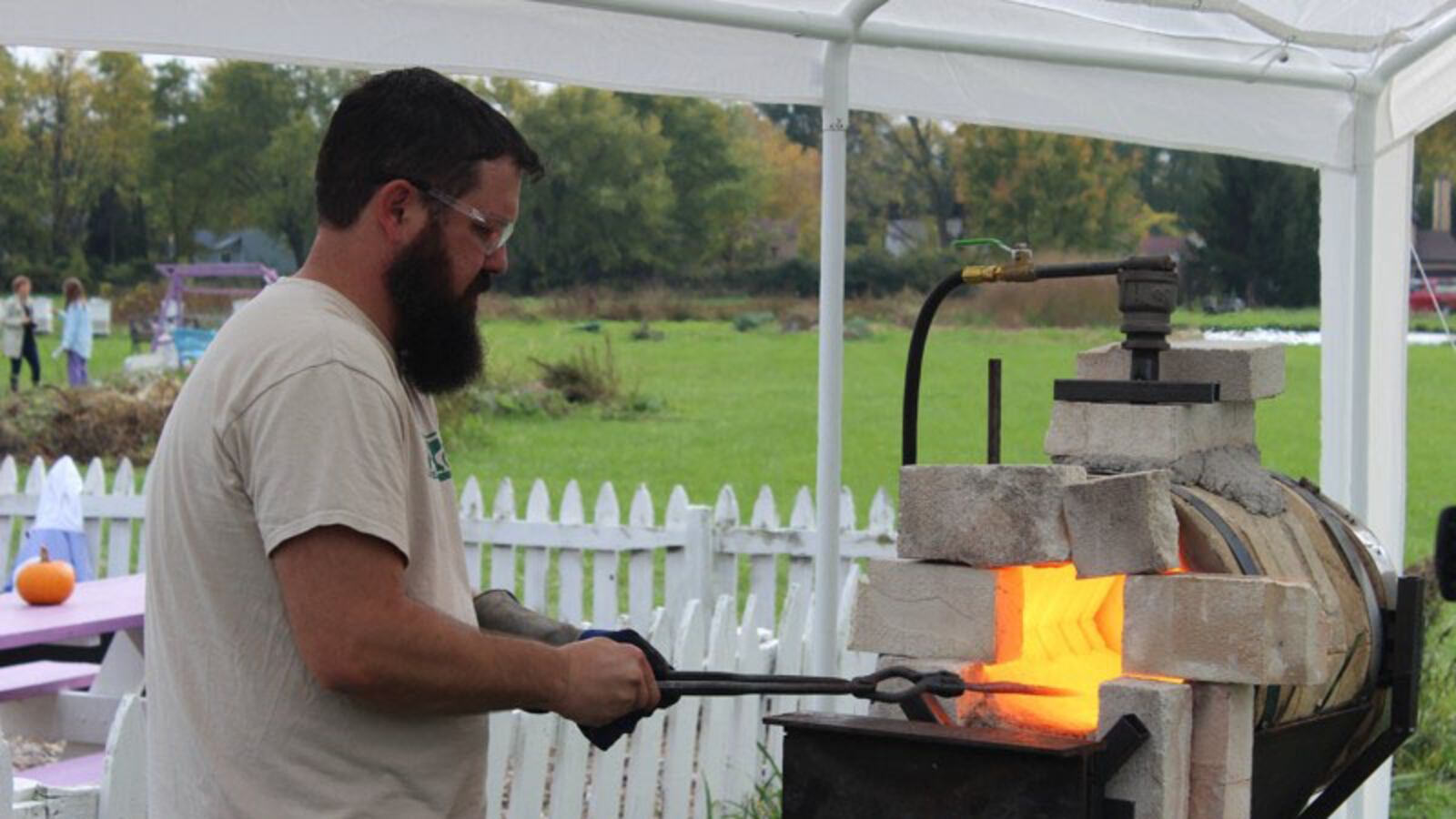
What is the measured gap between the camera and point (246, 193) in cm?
2522

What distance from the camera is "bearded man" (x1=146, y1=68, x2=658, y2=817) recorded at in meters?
2.22

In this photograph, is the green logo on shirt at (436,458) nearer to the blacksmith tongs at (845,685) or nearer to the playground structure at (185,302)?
the blacksmith tongs at (845,685)

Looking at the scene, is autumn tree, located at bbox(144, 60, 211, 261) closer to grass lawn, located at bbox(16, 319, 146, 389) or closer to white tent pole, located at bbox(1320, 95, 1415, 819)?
grass lawn, located at bbox(16, 319, 146, 389)

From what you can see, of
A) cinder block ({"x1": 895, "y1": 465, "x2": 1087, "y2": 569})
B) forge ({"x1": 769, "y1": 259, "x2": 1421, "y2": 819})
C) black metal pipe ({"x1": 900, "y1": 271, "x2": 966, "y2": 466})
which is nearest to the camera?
forge ({"x1": 769, "y1": 259, "x2": 1421, "y2": 819})

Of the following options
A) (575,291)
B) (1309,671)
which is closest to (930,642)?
(1309,671)

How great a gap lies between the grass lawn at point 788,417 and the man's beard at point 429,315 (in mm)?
14615

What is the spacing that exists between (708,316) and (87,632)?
1992cm

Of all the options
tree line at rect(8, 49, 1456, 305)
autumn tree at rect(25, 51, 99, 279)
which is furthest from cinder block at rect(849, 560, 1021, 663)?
autumn tree at rect(25, 51, 99, 279)

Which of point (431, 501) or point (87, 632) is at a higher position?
point (431, 501)

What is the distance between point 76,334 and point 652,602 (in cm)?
1423

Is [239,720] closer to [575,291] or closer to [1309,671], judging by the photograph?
[1309,671]

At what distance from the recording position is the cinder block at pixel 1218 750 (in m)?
3.06

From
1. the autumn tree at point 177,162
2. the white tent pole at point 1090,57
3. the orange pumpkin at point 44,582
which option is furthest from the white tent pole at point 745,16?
the autumn tree at point 177,162

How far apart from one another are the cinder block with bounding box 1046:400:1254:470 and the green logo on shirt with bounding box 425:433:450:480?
4.73 feet
